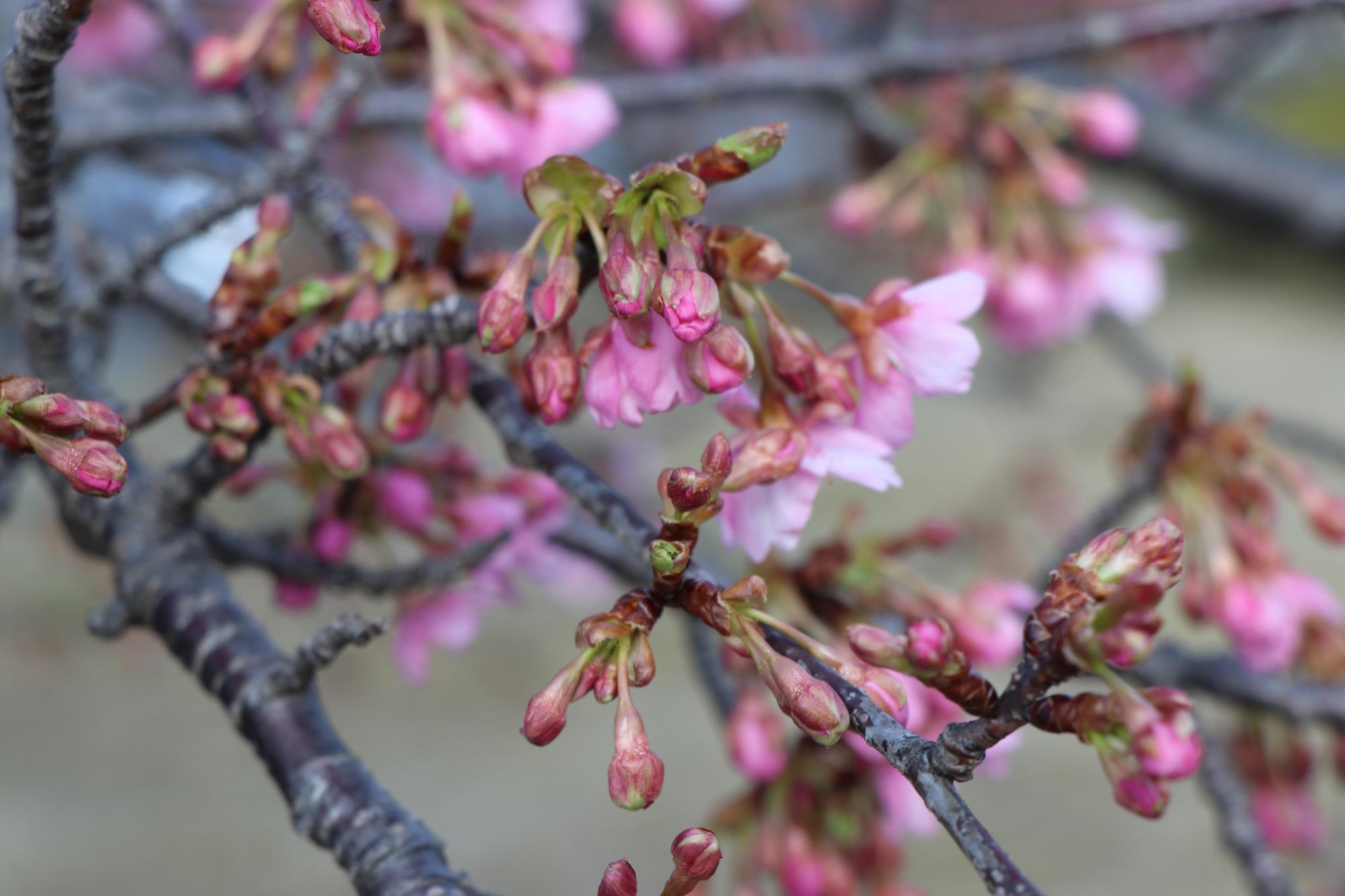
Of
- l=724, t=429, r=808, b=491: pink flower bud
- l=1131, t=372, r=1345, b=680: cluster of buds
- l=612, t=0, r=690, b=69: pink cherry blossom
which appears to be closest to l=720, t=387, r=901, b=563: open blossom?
l=724, t=429, r=808, b=491: pink flower bud

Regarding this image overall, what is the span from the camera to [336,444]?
0.63 metres

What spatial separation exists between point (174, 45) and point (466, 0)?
0.32 m

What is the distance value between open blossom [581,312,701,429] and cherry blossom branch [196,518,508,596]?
0.61 ft

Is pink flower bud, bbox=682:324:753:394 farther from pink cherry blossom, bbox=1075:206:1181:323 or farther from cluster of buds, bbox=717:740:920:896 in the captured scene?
pink cherry blossom, bbox=1075:206:1181:323

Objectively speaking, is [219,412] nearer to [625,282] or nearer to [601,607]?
[625,282]

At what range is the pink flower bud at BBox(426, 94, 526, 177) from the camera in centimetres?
80

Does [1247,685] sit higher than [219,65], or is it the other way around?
[219,65]

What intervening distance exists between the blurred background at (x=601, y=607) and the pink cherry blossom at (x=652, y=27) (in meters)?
0.12

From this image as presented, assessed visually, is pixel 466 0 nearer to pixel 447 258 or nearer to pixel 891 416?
pixel 447 258

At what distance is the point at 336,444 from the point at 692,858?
1.02ft

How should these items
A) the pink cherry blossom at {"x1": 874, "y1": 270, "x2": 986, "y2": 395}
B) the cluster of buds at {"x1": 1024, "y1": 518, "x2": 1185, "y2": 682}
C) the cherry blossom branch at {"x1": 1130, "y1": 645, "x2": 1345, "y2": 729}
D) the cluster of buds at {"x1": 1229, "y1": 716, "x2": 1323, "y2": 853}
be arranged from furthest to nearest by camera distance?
the cluster of buds at {"x1": 1229, "y1": 716, "x2": 1323, "y2": 853}
the cherry blossom branch at {"x1": 1130, "y1": 645, "x2": 1345, "y2": 729}
the pink cherry blossom at {"x1": 874, "y1": 270, "x2": 986, "y2": 395}
the cluster of buds at {"x1": 1024, "y1": 518, "x2": 1185, "y2": 682}

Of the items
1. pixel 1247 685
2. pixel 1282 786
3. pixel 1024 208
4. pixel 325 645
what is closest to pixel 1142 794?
pixel 325 645

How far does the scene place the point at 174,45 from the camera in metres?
0.96

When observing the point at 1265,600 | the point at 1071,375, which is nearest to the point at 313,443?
the point at 1265,600
